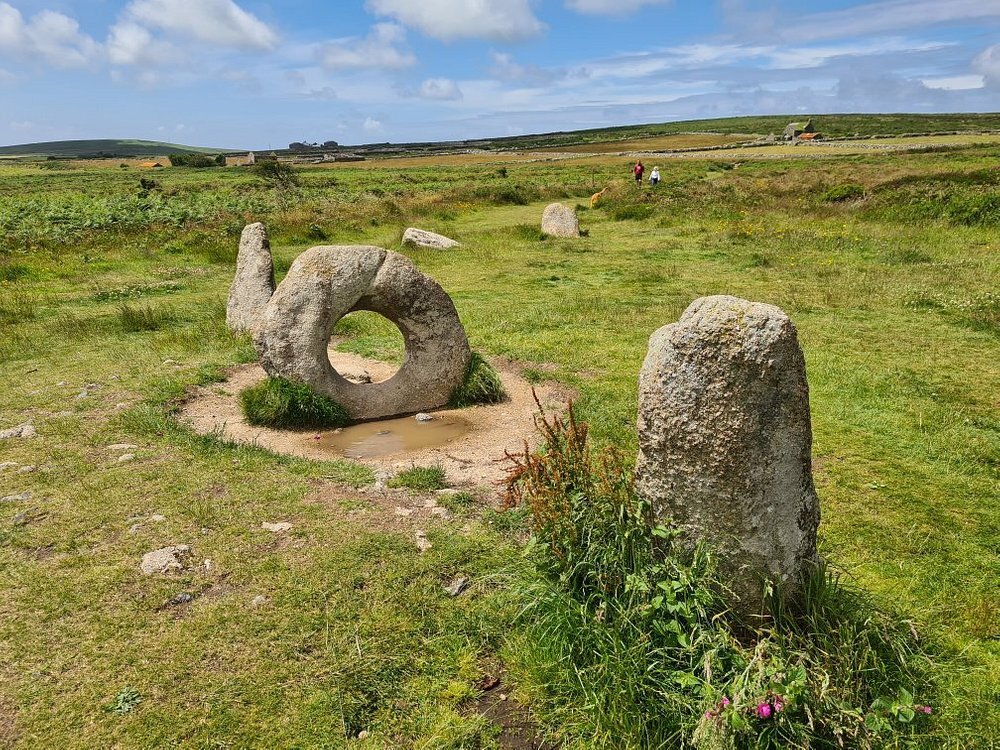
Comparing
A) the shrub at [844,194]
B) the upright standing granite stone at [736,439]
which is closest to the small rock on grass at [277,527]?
the upright standing granite stone at [736,439]

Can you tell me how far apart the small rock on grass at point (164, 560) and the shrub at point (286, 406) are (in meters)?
3.19

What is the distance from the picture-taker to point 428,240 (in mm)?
23359

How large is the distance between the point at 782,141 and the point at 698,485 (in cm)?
10501

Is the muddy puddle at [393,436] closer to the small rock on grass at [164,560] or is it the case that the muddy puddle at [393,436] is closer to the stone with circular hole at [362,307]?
the stone with circular hole at [362,307]

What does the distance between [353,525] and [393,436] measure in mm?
2892

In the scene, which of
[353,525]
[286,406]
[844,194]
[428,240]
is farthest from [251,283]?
[844,194]

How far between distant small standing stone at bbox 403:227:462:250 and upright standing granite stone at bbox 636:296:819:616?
1939cm

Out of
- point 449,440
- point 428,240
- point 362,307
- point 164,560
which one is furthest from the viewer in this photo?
point 428,240

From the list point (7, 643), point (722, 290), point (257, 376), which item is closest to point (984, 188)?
point (722, 290)

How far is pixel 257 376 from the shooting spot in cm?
1095

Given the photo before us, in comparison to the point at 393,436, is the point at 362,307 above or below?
above

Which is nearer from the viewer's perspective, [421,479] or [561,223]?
[421,479]

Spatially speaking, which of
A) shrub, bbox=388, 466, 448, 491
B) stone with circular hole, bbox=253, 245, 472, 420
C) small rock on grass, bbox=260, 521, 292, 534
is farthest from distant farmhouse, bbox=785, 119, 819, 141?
small rock on grass, bbox=260, 521, 292, 534

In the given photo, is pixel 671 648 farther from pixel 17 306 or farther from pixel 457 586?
pixel 17 306
